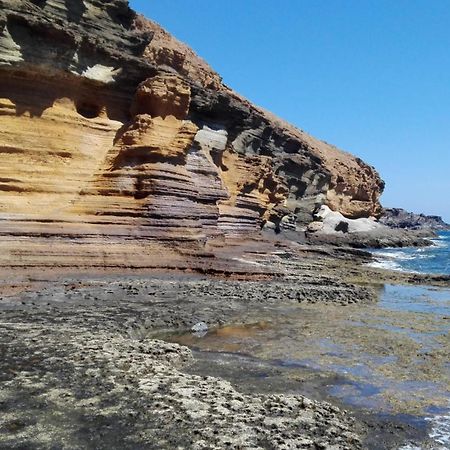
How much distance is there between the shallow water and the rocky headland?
0.26 meters

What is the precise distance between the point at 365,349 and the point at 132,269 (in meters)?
10.4

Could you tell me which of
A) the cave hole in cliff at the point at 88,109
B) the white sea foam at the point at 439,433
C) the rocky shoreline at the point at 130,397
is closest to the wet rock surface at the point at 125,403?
the rocky shoreline at the point at 130,397

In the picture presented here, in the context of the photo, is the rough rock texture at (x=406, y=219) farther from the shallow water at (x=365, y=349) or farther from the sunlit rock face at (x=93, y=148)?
the shallow water at (x=365, y=349)

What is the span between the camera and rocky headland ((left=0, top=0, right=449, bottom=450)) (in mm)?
7133

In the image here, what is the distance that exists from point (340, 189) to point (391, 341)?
6327cm

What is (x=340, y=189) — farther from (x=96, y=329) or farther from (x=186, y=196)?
(x=96, y=329)

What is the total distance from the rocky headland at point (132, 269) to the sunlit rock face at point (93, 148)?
0.20 ft

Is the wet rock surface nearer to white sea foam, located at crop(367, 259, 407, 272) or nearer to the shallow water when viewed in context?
the shallow water

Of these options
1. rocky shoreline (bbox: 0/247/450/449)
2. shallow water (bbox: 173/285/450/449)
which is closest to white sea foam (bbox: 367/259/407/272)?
shallow water (bbox: 173/285/450/449)

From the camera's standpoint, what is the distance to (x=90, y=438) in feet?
20.7

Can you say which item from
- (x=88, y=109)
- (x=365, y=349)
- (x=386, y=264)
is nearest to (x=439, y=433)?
(x=365, y=349)

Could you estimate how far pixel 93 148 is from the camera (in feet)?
76.5

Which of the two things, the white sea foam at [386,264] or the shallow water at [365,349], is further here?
the white sea foam at [386,264]

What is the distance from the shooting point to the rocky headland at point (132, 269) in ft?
23.4
